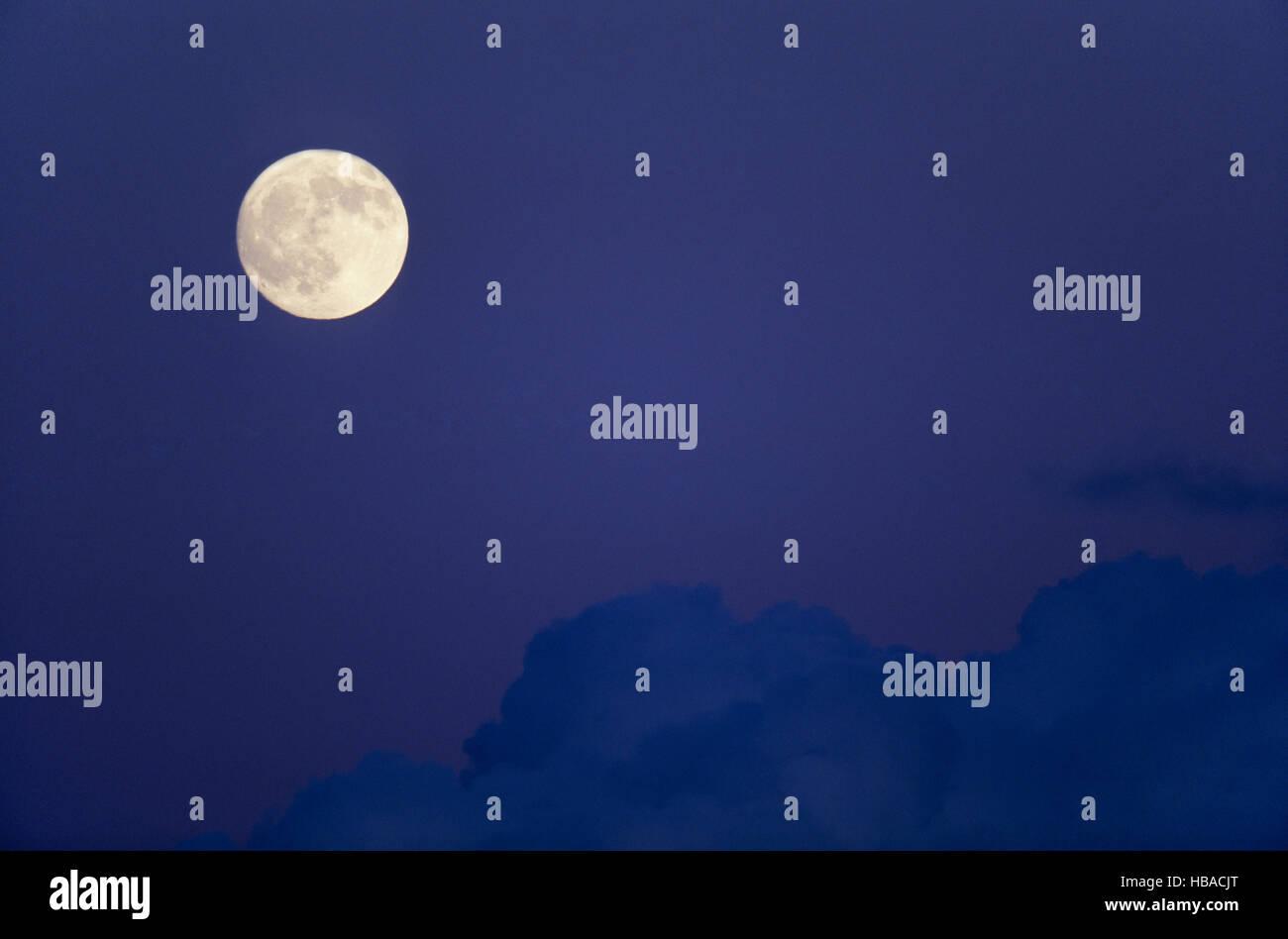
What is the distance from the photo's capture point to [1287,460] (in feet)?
10.1

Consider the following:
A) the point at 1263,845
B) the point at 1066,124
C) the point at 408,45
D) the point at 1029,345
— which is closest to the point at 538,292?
the point at 408,45

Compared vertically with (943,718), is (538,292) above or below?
above

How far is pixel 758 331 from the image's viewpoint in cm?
310

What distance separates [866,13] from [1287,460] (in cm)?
243

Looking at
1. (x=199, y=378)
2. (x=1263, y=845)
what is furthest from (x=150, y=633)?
(x=1263, y=845)

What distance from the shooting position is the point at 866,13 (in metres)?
3.11

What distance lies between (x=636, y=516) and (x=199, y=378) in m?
1.83

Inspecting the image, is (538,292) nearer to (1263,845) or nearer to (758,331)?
(758,331)

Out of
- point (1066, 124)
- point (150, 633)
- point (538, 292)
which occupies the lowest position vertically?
point (150, 633)

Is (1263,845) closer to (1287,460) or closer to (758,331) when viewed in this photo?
(1287,460)

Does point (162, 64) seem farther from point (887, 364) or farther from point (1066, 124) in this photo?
point (1066, 124)
